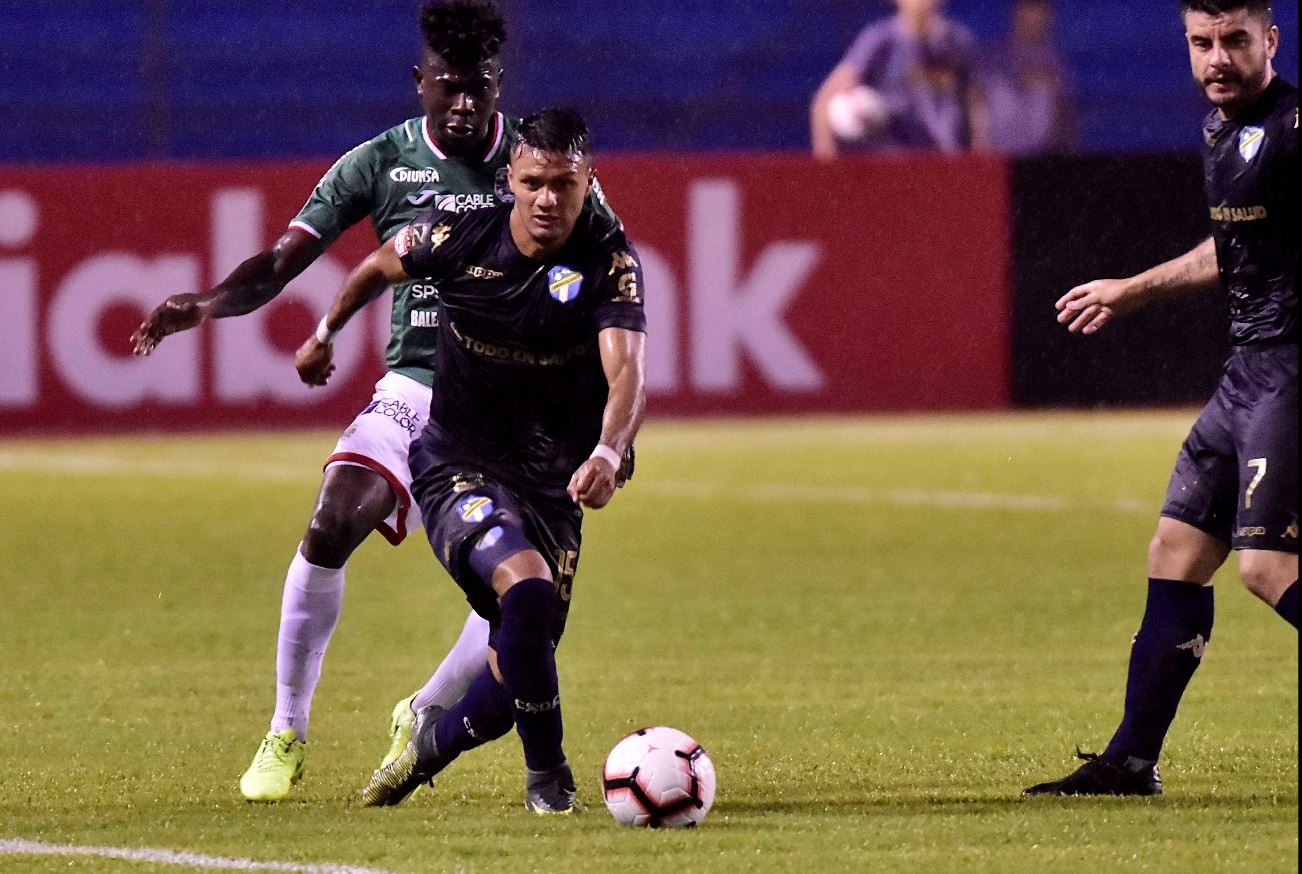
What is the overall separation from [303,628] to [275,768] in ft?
1.72

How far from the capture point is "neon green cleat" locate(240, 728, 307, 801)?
6.11 metres

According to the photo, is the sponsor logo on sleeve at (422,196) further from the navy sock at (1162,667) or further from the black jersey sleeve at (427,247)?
the navy sock at (1162,667)

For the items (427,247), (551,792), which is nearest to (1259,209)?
(427,247)

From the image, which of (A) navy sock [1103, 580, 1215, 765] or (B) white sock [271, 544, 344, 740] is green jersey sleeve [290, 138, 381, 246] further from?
(A) navy sock [1103, 580, 1215, 765]

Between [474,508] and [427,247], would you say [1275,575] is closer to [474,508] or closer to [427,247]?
[474,508]

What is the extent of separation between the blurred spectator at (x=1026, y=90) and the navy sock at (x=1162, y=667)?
Result: 11.8m

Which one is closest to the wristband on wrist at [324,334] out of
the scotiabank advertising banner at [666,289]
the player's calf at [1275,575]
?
the player's calf at [1275,575]

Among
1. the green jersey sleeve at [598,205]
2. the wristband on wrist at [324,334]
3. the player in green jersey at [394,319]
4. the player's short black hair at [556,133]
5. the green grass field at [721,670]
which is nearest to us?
the green grass field at [721,670]

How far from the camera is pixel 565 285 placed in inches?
235

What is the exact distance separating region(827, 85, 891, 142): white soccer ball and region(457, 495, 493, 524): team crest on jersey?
11.6 meters

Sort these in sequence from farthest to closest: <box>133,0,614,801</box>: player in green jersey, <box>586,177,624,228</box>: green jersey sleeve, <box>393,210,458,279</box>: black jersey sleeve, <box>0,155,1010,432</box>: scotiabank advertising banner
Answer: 1. <box>0,155,1010,432</box>: scotiabank advertising banner
2. <box>133,0,614,801</box>: player in green jersey
3. <box>586,177,624,228</box>: green jersey sleeve
4. <box>393,210,458,279</box>: black jersey sleeve

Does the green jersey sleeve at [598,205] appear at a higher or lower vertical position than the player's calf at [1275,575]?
higher

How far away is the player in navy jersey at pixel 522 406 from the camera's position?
18.8 feet

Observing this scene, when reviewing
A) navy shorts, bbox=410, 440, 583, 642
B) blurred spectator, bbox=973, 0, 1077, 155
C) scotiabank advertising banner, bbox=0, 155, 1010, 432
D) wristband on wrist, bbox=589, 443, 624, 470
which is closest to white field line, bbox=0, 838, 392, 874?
navy shorts, bbox=410, 440, 583, 642
